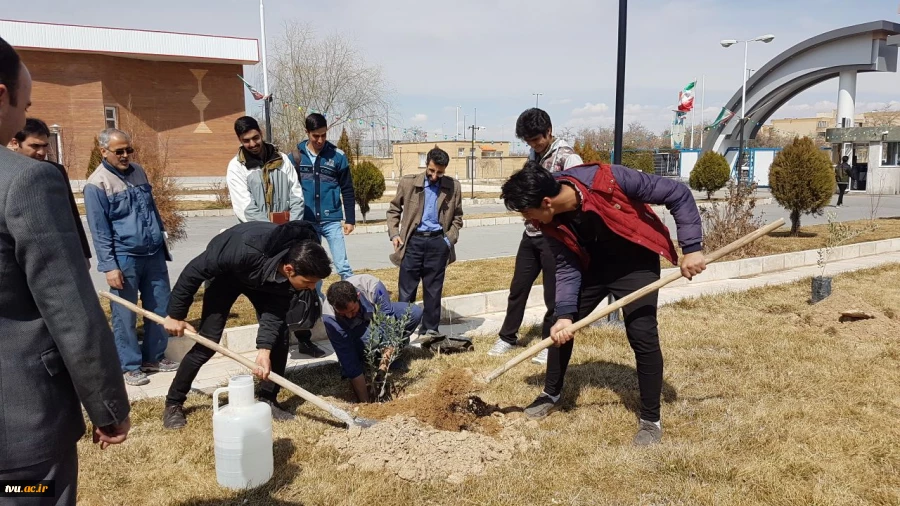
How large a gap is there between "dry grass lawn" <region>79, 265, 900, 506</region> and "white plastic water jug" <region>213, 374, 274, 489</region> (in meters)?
0.08

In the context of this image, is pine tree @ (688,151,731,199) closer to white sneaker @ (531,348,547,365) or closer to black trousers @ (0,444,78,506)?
white sneaker @ (531,348,547,365)

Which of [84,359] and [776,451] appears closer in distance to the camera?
[84,359]

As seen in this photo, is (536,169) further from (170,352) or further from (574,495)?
(170,352)

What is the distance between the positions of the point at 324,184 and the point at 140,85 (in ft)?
99.1

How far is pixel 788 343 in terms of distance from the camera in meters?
5.42

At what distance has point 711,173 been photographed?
24.8m

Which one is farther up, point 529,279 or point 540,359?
point 529,279

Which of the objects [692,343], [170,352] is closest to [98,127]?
[170,352]

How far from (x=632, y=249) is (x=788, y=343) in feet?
8.83

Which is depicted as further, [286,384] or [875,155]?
[875,155]

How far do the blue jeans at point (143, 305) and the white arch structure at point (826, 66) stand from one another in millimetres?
35419

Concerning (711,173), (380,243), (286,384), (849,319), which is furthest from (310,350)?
(711,173)

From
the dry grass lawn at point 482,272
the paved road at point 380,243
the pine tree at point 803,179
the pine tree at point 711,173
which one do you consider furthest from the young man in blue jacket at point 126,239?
the pine tree at point 711,173

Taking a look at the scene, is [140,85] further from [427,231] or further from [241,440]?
[241,440]
